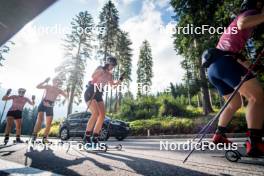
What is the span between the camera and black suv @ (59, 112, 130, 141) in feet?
43.7

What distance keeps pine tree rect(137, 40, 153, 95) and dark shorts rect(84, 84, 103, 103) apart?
57.0m

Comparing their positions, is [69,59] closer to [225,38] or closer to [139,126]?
[139,126]

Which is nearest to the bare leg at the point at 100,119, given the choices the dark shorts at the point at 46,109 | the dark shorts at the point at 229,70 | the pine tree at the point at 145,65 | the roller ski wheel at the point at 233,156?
the dark shorts at the point at 46,109

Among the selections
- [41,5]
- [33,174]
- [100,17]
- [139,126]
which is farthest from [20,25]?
[100,17]

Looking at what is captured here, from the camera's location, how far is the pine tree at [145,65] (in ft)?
206

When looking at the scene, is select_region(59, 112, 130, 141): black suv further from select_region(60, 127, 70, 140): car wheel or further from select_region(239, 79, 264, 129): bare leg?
select_region(239, 79, 264, 129): bare leg

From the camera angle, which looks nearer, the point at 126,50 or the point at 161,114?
the point at 161,114

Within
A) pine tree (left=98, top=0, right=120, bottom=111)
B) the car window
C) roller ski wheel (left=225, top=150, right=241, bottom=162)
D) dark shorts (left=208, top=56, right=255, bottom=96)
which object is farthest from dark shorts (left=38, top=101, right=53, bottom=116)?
pine tree (left=98, top=0, right=120, bottom=111)

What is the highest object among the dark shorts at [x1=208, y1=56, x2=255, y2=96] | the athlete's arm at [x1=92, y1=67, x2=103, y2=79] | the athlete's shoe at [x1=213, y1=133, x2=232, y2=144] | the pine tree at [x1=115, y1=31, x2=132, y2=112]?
the pine tree at [x1=115, y1=31, x2=132, y2=112]

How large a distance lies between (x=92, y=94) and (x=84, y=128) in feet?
31.2

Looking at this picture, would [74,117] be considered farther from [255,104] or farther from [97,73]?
[255,104]

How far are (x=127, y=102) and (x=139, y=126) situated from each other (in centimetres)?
1141

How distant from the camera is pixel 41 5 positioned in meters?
1.87

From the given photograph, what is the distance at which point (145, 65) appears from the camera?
206 ft
